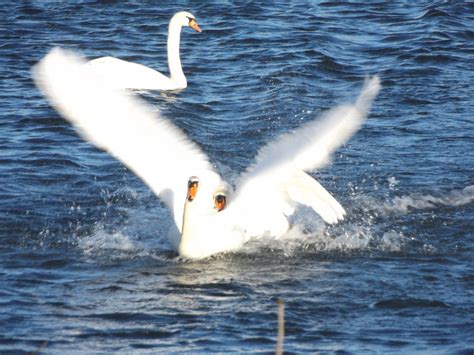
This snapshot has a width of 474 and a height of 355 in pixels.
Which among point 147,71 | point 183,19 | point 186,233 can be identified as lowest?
point 186,233

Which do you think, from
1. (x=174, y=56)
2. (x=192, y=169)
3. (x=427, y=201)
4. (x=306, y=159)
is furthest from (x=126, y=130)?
(x=174, y=56)

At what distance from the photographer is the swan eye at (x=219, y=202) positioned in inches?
382

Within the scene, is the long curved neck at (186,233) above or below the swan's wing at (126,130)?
below

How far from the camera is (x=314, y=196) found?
956cm

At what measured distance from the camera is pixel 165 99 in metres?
15.9

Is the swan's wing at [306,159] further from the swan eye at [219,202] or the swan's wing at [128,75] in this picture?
the swan's wing at [128,75]

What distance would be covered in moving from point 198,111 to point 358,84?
242cm

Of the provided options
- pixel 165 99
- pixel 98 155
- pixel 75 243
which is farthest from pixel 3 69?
pixel 75 243

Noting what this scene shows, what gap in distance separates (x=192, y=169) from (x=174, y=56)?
23.2ft

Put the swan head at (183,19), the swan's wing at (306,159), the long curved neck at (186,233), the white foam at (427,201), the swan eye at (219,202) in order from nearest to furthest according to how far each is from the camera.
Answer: the swan's wing at (306,159) < the long curved neck at (186,233) < the swan eye at (219,202) < the white foam at (427,201) < the swan head at (183,19)

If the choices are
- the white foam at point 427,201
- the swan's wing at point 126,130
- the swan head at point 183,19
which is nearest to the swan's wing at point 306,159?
the swan's wing at point 126,130

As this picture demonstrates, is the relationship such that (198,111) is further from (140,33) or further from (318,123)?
(318,123)

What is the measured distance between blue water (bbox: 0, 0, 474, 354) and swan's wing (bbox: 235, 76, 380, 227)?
1.56 ft

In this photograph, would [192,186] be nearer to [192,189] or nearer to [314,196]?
[192,189]
